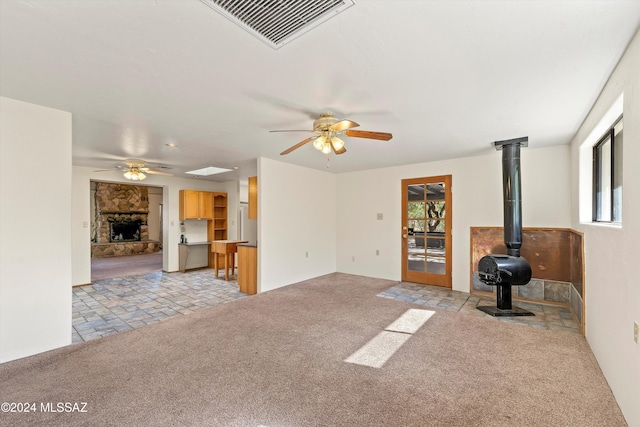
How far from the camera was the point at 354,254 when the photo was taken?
6.20m

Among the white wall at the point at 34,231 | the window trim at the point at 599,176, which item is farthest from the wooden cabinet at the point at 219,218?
the window trim at the point at 599,176

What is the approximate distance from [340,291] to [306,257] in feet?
3.91

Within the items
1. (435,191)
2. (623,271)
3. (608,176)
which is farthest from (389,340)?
(435,191)

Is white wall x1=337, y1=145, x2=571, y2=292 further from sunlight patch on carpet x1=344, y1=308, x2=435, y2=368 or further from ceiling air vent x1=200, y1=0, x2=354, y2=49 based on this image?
ceiling air vent x1=200, y1=0, x2=354, y2=49

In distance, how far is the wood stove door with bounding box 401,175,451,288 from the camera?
498 cm

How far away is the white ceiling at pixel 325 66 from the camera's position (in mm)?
1431

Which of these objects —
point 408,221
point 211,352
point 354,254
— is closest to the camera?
point 211,352

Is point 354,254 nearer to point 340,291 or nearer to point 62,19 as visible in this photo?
point 340,291

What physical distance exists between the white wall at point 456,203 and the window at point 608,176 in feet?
3.04

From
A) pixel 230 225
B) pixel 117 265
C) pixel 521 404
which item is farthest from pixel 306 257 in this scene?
pixel 117 265

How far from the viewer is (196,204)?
22.9 ft

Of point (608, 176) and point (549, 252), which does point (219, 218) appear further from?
point (608, 176)

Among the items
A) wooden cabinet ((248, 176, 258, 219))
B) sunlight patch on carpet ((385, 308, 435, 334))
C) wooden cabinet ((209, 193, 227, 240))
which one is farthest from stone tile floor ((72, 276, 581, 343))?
wooden cabinet ((209, 193, 227, 240))

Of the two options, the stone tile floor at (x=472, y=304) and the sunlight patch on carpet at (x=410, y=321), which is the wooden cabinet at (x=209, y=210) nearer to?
the stone tile floor at (x=472, y=304)
